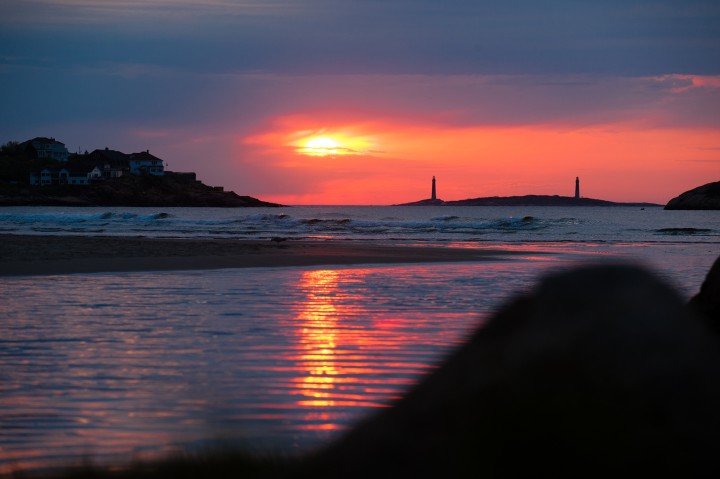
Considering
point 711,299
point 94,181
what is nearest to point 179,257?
point 711,299

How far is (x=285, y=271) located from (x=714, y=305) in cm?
1130

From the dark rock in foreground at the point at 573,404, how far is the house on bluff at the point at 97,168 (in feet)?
494

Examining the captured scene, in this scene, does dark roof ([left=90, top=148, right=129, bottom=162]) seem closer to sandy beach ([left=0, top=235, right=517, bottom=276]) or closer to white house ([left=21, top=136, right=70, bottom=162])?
white house ([left=21, top=136, right=70, bottom=162])

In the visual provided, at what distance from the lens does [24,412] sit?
14.8ft

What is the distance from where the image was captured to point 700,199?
391ft

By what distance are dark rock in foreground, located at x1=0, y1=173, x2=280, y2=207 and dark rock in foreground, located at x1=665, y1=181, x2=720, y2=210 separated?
77.7m

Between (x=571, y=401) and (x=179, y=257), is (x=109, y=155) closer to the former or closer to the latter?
(x=179, y=257)

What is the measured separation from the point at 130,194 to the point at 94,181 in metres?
10.5

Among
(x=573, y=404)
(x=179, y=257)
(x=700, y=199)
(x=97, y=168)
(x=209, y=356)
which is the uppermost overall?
(x=97, y=168)

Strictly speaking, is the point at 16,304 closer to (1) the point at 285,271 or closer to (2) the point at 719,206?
(1) the point at 285,271

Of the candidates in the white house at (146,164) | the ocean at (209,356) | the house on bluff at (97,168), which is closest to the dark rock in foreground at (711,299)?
the ocean at (209,356)

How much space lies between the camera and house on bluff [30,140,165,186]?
145 metres

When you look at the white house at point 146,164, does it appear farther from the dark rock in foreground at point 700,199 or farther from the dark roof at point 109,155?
the dark rock in foreground at point 700,199

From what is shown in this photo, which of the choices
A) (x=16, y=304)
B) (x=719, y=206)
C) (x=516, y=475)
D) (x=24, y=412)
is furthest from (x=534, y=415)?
(x=719, y=206)
